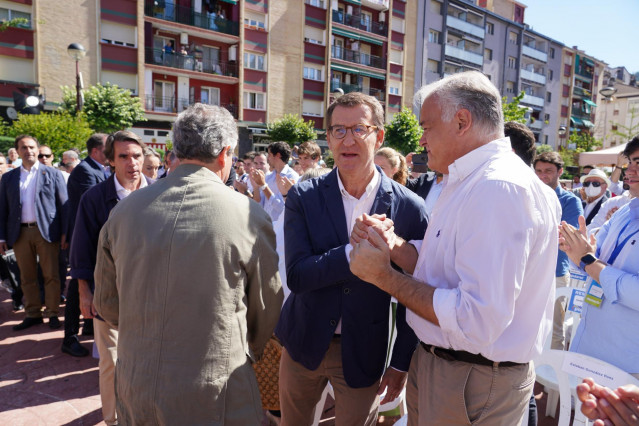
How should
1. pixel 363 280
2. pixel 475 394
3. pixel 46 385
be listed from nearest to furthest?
pixel 475 394 < pixel 363 280 < pixel 46 385

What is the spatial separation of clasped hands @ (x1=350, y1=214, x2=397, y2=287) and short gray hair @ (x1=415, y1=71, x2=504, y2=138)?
0.47m

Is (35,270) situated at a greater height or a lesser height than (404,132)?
lesser

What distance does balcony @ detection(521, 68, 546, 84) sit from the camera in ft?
148

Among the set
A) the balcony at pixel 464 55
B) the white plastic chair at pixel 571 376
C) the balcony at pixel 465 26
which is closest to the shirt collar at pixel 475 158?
the white plastic chair at pixel 571 376

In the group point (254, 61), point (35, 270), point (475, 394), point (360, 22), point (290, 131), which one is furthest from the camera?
point (360, 22)

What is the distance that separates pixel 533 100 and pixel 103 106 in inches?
1666

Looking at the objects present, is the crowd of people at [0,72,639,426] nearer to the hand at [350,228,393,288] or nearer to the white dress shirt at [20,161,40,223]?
the hand at [350,228,393,288]

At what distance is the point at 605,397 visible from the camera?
1509mm

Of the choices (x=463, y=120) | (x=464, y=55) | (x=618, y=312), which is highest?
(x=464, y=55)

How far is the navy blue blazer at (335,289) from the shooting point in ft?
6.57

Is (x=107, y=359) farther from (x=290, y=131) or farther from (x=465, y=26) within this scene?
(x=465, y=26)

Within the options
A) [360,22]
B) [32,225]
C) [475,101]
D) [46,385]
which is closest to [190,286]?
[475,101]

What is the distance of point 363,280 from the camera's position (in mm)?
1921

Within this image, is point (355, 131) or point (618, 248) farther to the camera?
point (618, 248)
